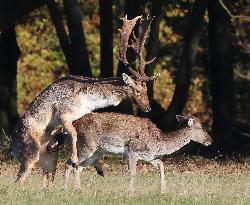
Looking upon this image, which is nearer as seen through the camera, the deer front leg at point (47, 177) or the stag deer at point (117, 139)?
the deer front leg at point (47, 177)

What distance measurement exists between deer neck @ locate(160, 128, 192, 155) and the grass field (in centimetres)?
42

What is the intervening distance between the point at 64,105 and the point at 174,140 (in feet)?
5.58

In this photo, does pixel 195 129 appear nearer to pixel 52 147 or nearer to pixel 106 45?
pixel 52 147

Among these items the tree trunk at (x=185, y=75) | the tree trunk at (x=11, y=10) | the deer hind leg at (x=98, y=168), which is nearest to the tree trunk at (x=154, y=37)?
the tree trunk at (x=185, y=75)

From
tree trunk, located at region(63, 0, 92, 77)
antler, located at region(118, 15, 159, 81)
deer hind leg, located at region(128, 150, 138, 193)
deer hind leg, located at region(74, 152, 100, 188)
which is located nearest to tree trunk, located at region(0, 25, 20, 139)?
tree trunk, located at region(63, 0, 92, 77)

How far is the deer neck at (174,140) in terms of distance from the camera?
1589 cm

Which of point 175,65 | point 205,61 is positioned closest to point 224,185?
→ point 205,61

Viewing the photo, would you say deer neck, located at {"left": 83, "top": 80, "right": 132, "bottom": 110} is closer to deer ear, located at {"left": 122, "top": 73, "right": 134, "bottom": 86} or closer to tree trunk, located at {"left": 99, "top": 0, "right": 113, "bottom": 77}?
deer ear, located at {"left": 122, "top": 73, "right": 134, "bottom": 86}

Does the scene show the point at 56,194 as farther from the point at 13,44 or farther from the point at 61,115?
the point at 13,44

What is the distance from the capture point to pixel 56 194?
13055 mm

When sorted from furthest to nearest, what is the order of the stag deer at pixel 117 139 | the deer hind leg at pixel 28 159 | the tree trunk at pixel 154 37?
the tree trunk at pixel 154 37, the stag deer at pixel 117 139, the deer hind leg at pixel 28 159

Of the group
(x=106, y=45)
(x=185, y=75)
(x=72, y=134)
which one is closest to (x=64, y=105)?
(x=72, y=134)

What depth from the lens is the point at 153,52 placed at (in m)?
22.4

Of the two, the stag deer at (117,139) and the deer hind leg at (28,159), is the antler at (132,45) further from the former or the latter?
the deer hind leg at (28,159)
